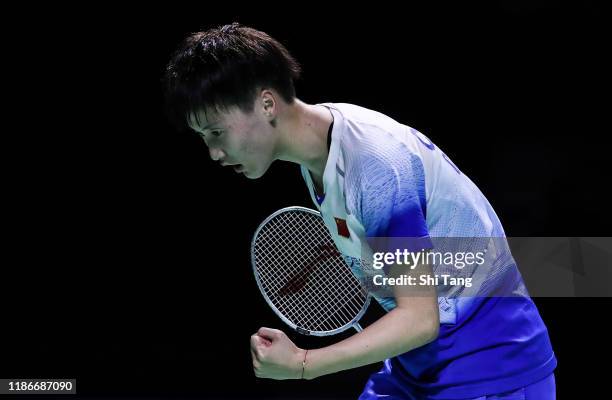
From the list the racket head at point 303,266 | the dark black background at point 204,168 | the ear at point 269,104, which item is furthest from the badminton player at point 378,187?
the dark black background at point 204,168

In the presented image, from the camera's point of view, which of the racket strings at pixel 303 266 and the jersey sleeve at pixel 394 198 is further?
the racket strings at pixel 303 266

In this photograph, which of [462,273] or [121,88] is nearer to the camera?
[462,273]

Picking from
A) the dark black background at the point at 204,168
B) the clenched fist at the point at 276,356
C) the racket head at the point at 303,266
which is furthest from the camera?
the dark black background at the point at 204,168

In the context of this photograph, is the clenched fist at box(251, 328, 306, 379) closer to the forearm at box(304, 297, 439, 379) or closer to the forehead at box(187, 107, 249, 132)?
the forearm at box(304, 297, 439, 379)

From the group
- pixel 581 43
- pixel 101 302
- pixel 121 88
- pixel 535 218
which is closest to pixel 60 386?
pixel 101 302

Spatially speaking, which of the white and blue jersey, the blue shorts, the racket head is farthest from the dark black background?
the white and blue jersey

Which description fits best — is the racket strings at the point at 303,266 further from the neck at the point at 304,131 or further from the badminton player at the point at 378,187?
the neck at the point at 304,131

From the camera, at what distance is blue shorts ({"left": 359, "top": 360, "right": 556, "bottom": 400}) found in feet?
5.90

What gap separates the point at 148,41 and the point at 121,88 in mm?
259

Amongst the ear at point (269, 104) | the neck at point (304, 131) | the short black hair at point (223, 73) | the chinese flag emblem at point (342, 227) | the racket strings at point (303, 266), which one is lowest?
the racket strings at point (303, 266)

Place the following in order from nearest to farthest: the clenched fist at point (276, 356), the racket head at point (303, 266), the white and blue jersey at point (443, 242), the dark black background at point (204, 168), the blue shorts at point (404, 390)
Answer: the clenched fist at point (276, 356) < the white and blue jersey at point (443, 242) < the blue shorts at point (404, 390) < the racket head at point (303, 266) < the dark black background at point (204, 168)

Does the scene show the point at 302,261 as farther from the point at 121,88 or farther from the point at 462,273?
the point at 121,88

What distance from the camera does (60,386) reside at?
363 centimetres

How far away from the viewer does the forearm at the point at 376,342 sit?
1.56m
